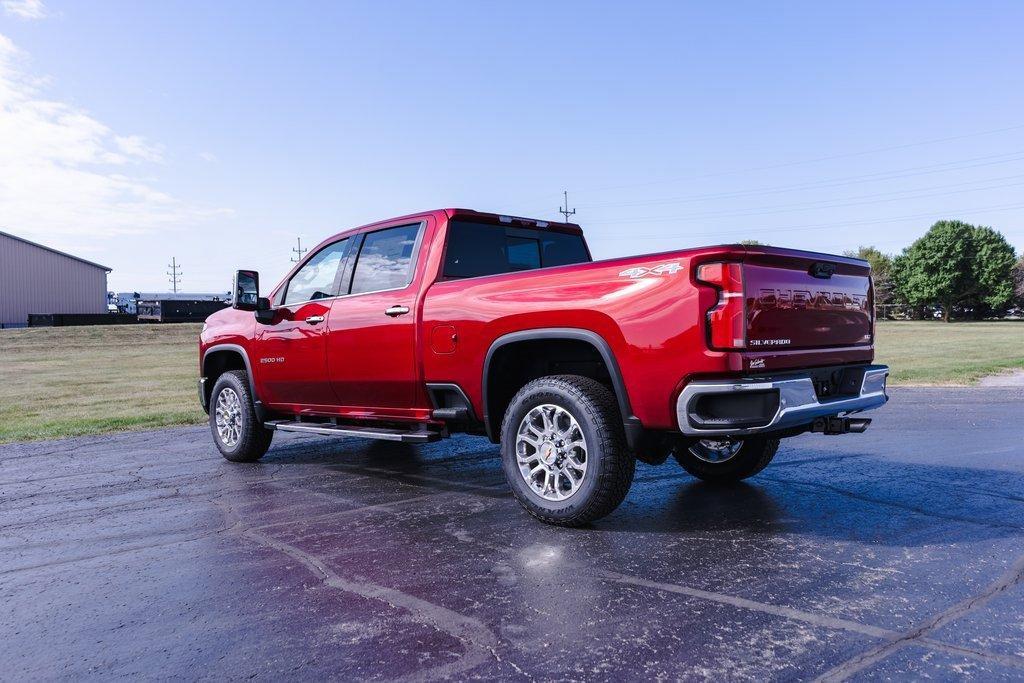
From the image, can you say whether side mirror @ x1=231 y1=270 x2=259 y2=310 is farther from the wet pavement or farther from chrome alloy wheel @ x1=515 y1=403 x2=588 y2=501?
chrome alloy wheel @ x1=515 y1=403 x2=588 y2=501

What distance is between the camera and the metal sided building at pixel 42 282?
54250mm

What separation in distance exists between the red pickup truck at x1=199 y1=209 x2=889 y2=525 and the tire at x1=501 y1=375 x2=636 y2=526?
1 centimetres

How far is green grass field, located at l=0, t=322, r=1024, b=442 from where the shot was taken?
11102 millimetres

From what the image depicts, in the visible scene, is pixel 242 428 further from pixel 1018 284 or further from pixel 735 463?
pixel 1018 284

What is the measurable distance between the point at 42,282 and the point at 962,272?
3206 inches

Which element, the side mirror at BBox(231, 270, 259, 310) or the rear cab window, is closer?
the rear cab window

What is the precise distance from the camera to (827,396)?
456cm

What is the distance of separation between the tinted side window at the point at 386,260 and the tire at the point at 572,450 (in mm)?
1614

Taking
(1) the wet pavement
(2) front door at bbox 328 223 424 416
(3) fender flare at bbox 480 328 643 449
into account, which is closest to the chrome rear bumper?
(3) fender flare at bbox 480 328 643 449

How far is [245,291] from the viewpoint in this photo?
22.4ft

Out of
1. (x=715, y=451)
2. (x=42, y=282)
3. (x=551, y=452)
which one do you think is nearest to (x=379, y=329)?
(x=551, y=452)

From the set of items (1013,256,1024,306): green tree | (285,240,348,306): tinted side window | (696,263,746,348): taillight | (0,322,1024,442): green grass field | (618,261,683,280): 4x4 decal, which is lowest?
(0,322,1024,442): green grass field

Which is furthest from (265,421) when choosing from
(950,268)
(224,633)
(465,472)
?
(950,268)

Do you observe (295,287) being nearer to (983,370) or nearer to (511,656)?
(511,656)
